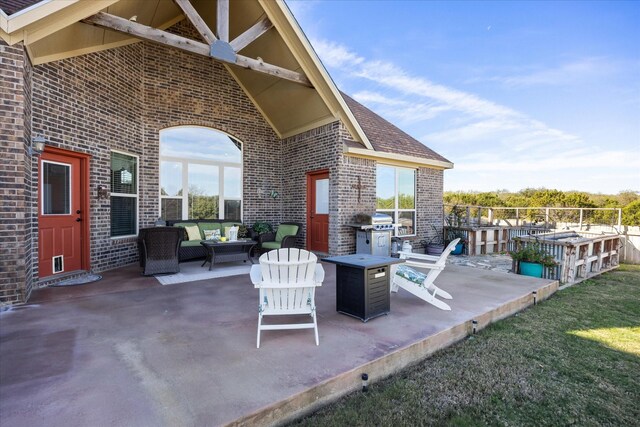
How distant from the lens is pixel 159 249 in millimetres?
5965

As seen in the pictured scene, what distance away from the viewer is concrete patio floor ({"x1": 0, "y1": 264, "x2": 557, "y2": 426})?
2004 mm

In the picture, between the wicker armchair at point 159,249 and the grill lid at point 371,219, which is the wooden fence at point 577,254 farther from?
the wicker armchair at point 159,249

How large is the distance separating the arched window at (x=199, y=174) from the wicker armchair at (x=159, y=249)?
219 centimetres

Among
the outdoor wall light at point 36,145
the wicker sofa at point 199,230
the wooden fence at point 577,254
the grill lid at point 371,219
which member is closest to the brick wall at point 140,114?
the outdoor wall light at point 36,145

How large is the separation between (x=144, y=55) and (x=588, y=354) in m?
10.0

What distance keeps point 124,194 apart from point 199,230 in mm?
1840

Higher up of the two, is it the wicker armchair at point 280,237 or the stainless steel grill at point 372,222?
the stainless steel grill at point 372,222

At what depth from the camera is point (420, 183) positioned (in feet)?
31.2

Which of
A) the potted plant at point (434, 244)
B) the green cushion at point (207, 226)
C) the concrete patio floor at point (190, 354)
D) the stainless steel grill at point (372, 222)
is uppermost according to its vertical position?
the stainless steel grill at point (372, 222)

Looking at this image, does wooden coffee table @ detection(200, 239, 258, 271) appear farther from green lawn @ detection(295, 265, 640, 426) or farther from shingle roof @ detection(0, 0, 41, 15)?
green lawn @ detection(295, 265, 640, 426)

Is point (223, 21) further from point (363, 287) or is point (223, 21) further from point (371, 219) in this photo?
point (363, 287)

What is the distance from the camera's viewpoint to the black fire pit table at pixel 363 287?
357 centimetres

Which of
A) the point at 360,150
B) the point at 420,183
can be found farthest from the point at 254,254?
the point at 420,183

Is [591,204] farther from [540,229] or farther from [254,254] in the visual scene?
[254,254]
